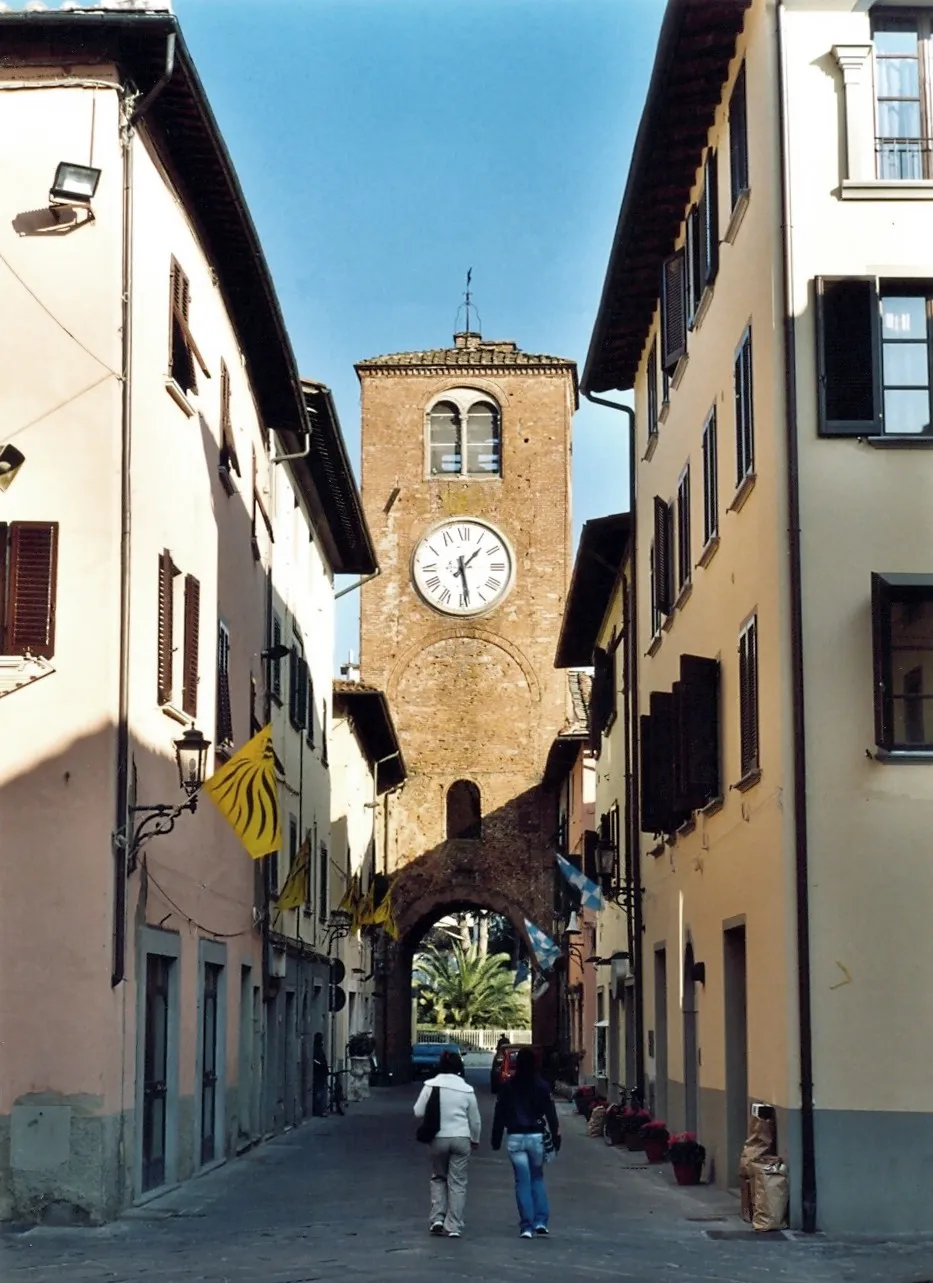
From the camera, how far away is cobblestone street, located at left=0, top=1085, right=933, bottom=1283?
12.9 meters

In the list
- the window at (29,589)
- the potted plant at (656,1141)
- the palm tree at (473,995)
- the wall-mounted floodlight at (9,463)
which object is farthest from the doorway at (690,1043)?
the palm tree at (473,995)

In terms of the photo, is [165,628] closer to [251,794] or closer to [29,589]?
[251,794]

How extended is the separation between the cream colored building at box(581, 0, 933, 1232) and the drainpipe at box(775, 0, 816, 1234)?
0.7 inches

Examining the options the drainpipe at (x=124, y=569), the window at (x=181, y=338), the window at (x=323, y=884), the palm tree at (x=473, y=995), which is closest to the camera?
the drainpipe at (x=124, y=569)

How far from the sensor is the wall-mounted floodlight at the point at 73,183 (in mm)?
15938

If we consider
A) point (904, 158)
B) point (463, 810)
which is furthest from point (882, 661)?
point (463, 810)

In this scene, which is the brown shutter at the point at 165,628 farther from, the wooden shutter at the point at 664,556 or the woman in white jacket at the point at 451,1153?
the wooden shutter at the point at 664,556

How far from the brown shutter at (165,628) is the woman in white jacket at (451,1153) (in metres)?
4.52

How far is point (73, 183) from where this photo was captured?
15969 mm

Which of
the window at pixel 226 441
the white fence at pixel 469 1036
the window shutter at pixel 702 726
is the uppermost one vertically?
the window at pixel 226 441

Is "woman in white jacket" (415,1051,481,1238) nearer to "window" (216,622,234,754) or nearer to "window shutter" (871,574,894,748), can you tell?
"window shutter" (871,574,894,748)

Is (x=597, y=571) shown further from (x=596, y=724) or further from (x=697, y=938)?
(x=697, y=938)

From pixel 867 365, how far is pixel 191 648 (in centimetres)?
714

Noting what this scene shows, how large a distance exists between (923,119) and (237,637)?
10.3 m
